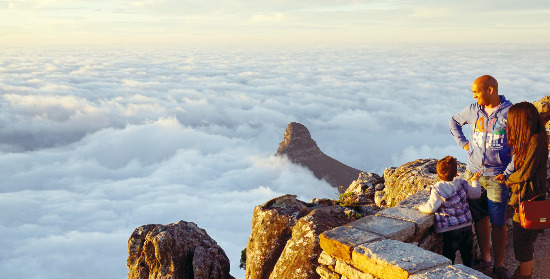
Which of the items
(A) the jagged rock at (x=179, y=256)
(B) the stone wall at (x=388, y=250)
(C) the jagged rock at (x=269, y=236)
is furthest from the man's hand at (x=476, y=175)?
(A) the jagged rock at (x=179, y=256)

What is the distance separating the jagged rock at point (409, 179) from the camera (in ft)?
27.3

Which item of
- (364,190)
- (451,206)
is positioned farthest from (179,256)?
(451,206)

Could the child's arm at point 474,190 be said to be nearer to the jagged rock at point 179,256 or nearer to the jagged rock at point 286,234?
the jagged rock at point 286,234

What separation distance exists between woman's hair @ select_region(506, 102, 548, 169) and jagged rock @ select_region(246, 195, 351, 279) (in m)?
2.75

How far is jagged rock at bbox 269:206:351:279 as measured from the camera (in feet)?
18.7

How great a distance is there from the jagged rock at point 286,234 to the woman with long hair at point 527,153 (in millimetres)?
2557

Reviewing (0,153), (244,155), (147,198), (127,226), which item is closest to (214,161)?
(244,155)

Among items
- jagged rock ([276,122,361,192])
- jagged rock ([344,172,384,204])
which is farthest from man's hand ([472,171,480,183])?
jagged rock ([276,122,361,192])

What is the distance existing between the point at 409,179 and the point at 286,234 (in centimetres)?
317

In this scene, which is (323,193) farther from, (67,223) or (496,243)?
(496,243)

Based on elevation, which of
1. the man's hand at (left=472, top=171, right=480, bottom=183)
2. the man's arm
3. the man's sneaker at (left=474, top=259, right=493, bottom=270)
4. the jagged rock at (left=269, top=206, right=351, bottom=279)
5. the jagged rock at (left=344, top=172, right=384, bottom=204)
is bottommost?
the jagged rock at (left=344, top=172, right=384, bottom=204)

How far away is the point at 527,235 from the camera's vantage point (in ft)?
16.3

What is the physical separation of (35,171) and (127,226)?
83061 mm

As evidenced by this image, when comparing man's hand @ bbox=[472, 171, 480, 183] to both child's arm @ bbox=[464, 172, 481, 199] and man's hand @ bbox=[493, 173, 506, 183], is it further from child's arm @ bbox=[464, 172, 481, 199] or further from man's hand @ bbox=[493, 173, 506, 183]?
man's hand @ bbox=[493, 173, 506, 183]
